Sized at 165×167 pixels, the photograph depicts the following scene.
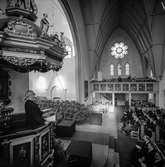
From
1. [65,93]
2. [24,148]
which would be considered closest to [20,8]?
[24,148]

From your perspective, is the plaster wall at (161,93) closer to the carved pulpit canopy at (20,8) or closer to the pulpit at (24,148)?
the pulpit at (24,148)

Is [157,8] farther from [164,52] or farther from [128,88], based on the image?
[128,88]

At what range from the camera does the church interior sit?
265cm

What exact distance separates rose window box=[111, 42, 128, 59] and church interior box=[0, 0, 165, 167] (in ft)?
6.47

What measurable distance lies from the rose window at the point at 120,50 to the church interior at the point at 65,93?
1973 millimetres

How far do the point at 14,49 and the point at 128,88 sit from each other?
14.7 m

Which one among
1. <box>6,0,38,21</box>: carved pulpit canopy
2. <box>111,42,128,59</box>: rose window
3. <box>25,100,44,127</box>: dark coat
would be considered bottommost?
<box>25,100,44,127</box>: dark coat

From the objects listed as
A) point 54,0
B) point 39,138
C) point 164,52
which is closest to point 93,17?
point 54,0

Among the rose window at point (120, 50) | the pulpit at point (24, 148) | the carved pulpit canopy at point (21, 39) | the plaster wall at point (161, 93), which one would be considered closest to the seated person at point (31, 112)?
the pulpit at point (24, 148)

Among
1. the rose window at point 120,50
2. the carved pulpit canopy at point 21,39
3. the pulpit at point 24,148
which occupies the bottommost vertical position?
the pulpit at point 24,148

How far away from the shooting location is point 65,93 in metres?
16.9

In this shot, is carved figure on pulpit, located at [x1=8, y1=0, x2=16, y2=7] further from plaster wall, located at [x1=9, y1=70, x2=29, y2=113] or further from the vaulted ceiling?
the vaulted ceiling

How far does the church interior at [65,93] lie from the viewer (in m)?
2.65

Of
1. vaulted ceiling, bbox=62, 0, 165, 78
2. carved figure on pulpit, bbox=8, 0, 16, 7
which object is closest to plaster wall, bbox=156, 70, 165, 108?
vaulted ceiling, bbox=62, 0, 165, 78
